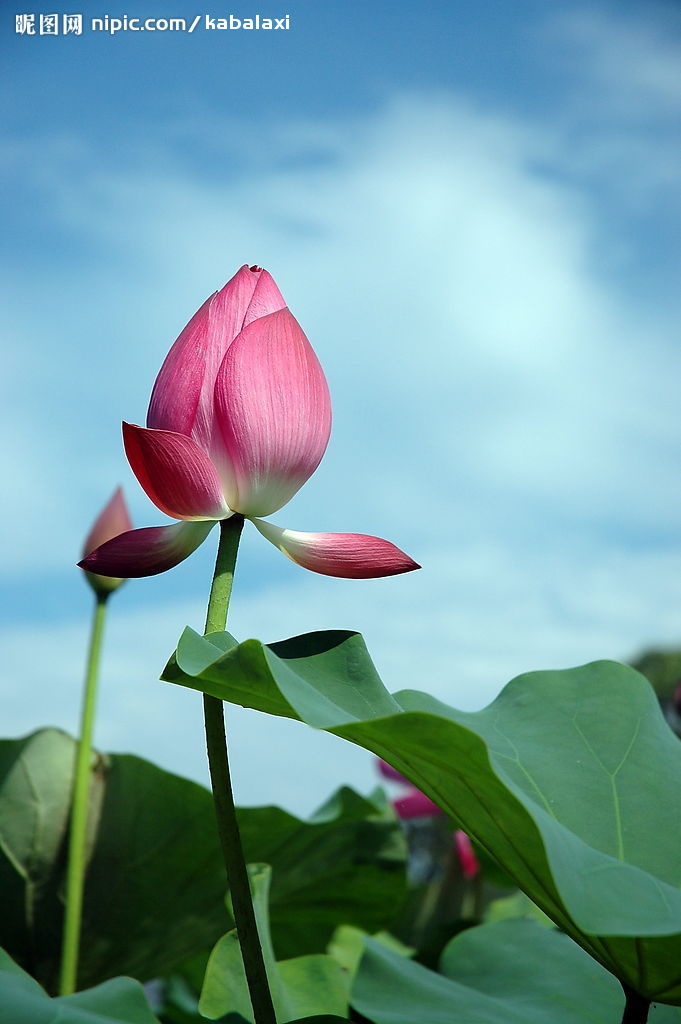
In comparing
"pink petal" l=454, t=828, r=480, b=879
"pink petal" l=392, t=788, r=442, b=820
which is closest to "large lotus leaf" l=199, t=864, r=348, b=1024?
"pink petal" l=454, t=828, r=480, b=879

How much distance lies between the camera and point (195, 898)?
3.95 feet

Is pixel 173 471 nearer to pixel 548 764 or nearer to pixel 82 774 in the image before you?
pixel 548 764

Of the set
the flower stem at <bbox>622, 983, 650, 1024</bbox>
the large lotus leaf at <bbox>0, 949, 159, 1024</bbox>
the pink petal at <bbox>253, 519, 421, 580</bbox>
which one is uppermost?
the pink petal at <bbox>253, 519, 421, 580</bbox>

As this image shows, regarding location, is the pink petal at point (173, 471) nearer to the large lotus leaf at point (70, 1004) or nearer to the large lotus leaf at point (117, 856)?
the large lotus leaf at point (70, 1004)

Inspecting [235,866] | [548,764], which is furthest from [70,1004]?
[548,764]

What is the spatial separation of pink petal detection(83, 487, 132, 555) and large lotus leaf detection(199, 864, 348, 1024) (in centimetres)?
47

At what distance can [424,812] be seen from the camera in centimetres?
202

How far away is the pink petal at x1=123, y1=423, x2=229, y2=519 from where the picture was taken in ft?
1.82

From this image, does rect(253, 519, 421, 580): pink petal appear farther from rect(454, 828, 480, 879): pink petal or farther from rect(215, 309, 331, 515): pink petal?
rect(454, 828, 480, 879): pink petal

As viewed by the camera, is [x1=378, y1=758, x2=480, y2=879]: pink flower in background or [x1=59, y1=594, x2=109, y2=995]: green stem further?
[x1=378, y1=758, x2=480, y2=879]: pink flower in background

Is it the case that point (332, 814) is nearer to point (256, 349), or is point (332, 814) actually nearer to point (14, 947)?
point (14, 947)

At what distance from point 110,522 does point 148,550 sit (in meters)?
0.65

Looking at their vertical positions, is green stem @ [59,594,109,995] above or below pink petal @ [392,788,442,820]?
above

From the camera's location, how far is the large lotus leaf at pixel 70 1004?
20.1 inches
